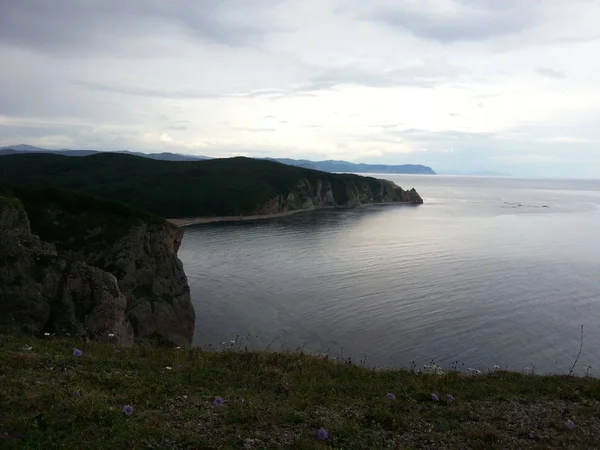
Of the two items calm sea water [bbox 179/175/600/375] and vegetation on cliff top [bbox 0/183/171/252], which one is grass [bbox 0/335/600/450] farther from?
vegetation on cliff top [bbox 0/183/171/252]

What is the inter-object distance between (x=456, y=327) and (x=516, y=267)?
37.2 metres

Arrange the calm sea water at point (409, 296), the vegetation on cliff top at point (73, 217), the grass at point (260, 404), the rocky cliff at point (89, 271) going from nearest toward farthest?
the grass at point (260, 404) < the rocky cliff at point (89, 271) < the calm sea water at point (409, 296) < the vegetation on cliff top at point (73, 217)

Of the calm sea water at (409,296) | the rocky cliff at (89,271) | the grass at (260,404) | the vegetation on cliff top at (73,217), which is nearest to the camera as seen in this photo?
the grass at (260,404)

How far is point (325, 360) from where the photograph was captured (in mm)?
19484

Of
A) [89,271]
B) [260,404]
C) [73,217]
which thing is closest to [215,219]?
[73,217]

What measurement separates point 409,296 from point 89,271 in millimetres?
39300

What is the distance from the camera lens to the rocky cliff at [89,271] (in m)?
29.3

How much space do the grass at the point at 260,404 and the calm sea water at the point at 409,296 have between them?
69.5 feet

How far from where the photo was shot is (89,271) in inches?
1323

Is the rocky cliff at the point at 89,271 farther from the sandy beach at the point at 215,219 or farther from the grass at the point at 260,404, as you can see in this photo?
the sandy beach at the point at 215,219

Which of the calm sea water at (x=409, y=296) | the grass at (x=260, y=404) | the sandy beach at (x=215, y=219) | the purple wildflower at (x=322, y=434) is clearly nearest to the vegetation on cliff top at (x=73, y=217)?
the calm sea water at (x=409, y=296)

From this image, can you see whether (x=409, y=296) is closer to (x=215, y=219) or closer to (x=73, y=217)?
(x=73, y=217)

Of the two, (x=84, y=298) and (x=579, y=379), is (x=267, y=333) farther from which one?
(x=579, y=379)

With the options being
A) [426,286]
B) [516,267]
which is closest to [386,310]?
[426,286]
